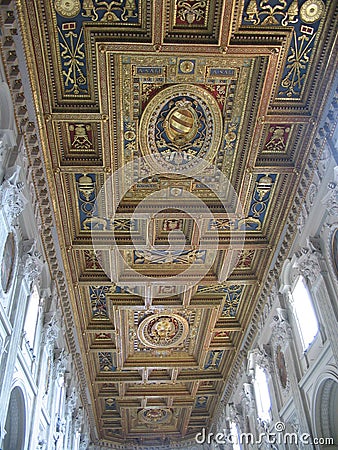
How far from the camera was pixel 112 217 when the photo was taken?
46.6 feet

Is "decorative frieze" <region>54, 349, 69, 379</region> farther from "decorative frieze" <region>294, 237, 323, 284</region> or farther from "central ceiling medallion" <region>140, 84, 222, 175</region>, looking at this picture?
"decorative frieze" <region>294, 237, 323, 284</region>

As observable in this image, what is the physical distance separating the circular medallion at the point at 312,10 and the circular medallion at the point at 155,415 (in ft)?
70.6

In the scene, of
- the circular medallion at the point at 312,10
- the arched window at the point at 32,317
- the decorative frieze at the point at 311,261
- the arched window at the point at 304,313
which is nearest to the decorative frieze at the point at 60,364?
the arched window at the point at 32,317

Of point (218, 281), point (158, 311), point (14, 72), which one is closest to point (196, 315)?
point (158, 311)

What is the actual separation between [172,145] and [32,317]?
19.4 feet

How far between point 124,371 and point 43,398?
28.4ft

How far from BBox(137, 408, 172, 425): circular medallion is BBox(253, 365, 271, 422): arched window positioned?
31.6 feet

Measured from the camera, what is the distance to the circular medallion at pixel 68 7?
31.3ft

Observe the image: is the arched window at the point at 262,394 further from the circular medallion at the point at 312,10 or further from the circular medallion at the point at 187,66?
the circular medallion at the point at 312,10

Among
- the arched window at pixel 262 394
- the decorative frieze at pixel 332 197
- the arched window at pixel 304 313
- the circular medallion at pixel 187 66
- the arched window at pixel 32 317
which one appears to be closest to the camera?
the decorative frieze at pixel 332 197

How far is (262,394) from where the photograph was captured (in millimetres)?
17188

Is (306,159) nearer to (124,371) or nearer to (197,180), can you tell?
(197,180)

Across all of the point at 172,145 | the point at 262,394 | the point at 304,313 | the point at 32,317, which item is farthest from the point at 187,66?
the point at 262,394

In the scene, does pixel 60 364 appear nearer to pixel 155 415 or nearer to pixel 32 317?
pixel 32 317
